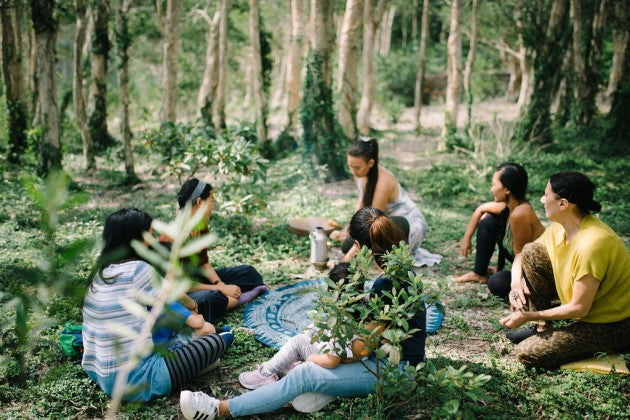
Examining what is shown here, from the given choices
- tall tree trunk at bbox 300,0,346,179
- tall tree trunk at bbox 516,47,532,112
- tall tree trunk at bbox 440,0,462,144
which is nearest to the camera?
tall tree trunk at bbox 300,0,346,179

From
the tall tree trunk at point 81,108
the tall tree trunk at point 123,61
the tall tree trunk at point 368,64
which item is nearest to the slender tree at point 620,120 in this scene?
the tall tree trunk at point 368,64

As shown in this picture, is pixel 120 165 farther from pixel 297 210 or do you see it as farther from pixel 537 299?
pixel 537 299

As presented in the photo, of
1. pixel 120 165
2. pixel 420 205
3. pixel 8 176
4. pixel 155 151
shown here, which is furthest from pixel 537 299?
pixel 120 165

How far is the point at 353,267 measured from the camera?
8.17 ft

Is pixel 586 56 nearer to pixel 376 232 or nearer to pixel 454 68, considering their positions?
pixel 454 68

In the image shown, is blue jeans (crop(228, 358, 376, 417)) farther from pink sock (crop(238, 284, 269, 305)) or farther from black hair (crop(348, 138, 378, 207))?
black hair (crop(348, 138, 378, 207))

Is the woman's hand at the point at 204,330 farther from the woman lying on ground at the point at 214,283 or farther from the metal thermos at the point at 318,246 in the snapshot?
the metal thermos at the point at 318,246

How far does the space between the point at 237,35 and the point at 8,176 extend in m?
12.5

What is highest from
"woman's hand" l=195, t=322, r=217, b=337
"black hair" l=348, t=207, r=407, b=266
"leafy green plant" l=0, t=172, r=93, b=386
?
"leafy green plant" l=0, t=172, r=93, b=386

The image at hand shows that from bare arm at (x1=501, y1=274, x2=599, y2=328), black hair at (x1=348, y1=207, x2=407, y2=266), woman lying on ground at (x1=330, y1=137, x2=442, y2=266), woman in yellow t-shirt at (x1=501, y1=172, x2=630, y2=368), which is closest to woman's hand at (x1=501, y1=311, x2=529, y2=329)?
woman in yellow t-shirt at (x1=501, y1=172, x2=630, y2=368)

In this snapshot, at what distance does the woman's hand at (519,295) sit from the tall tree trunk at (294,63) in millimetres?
8267

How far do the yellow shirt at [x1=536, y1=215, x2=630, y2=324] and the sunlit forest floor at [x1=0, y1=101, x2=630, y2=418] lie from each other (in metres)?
0.40

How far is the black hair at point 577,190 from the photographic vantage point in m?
2.85

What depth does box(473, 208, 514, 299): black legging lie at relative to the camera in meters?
4.07
